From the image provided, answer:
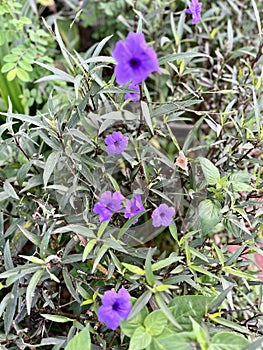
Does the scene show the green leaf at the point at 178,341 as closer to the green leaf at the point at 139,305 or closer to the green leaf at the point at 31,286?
the green leaf at the point at 139,305

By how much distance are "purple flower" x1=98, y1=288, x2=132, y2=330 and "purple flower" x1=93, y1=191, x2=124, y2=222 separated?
0.18m

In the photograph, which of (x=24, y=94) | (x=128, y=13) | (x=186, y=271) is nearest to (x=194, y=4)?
(x=186, y=271)

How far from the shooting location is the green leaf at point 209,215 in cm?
94

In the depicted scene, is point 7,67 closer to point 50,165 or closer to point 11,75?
point 11,75

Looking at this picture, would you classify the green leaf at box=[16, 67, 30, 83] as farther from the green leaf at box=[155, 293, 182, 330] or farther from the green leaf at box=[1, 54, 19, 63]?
the green leaf at box=[155, 293, 182, 330]

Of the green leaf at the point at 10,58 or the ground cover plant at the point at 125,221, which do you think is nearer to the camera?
the ground cover plant at the point at 125,221

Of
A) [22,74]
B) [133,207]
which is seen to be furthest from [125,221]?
[22,74]

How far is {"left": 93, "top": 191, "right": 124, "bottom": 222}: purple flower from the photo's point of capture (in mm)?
959

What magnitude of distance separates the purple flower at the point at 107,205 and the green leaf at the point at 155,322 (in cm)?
23

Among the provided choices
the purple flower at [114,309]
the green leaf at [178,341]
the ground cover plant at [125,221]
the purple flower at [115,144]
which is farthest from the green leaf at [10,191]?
the green leaf at [178,341]

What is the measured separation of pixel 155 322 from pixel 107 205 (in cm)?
26

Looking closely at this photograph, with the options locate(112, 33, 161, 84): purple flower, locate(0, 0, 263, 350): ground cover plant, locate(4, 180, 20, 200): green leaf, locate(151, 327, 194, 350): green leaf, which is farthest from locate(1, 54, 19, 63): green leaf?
locate(151, 327, 194, 350): green leaf

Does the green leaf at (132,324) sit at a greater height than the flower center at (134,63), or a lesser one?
lesser

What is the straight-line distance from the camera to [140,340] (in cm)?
78
